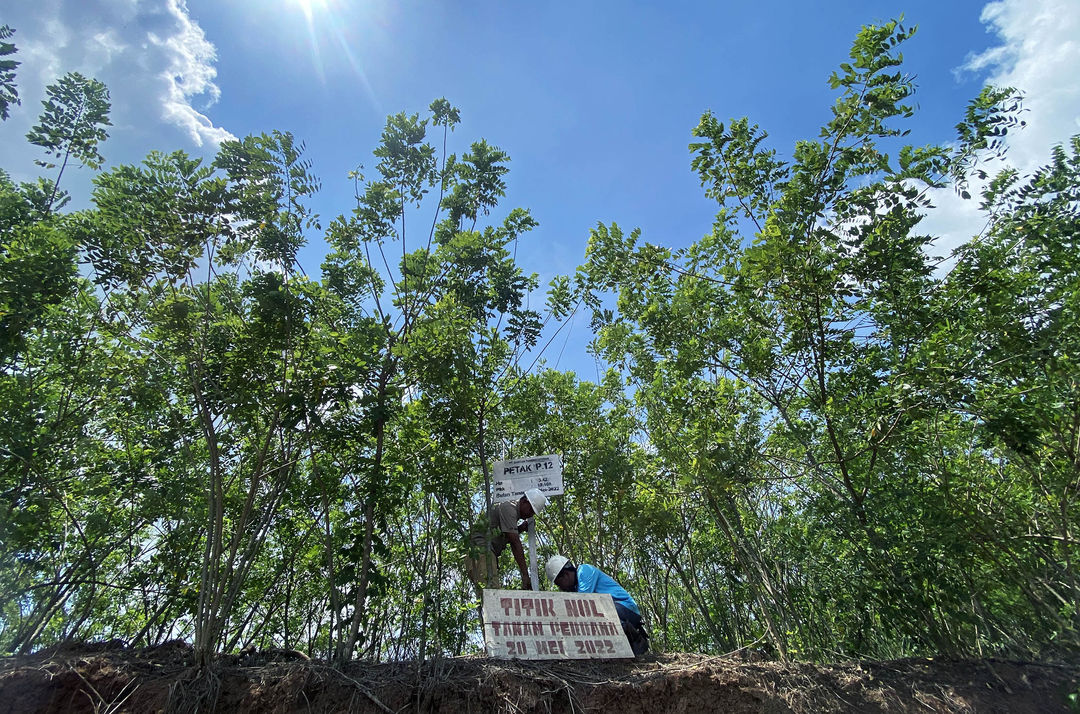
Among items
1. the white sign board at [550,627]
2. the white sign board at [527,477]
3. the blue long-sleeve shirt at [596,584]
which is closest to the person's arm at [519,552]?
the white sign board at [527,477]

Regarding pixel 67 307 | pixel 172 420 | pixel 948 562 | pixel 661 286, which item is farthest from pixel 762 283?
pixel 67 307

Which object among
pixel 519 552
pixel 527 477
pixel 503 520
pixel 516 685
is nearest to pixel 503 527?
pixel 503 520

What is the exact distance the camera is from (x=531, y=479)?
4.36 meters

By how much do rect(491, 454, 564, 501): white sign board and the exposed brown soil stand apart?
1295 millimetres

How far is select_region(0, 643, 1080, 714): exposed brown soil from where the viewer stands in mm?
2955

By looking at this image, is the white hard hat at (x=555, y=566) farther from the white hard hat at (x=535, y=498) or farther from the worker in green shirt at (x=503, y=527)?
the white hard hat at (x=535, y=498)

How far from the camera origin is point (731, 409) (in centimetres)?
457

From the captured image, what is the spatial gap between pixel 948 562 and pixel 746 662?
1766 mm

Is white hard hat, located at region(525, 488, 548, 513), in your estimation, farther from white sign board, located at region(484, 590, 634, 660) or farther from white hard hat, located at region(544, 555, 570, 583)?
white hard hat, located at region(544, 555, 570, 583)

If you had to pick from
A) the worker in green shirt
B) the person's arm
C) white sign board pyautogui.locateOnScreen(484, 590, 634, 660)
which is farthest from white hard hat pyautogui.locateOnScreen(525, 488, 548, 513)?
white sign board pyautogui.locateOnScreen(484, 590, 634, 660)

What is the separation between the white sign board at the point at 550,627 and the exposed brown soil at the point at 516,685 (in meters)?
0.08

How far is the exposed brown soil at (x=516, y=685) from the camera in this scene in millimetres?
2955

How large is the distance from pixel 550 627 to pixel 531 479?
114cm

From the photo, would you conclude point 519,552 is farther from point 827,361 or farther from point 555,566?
point 827,361
